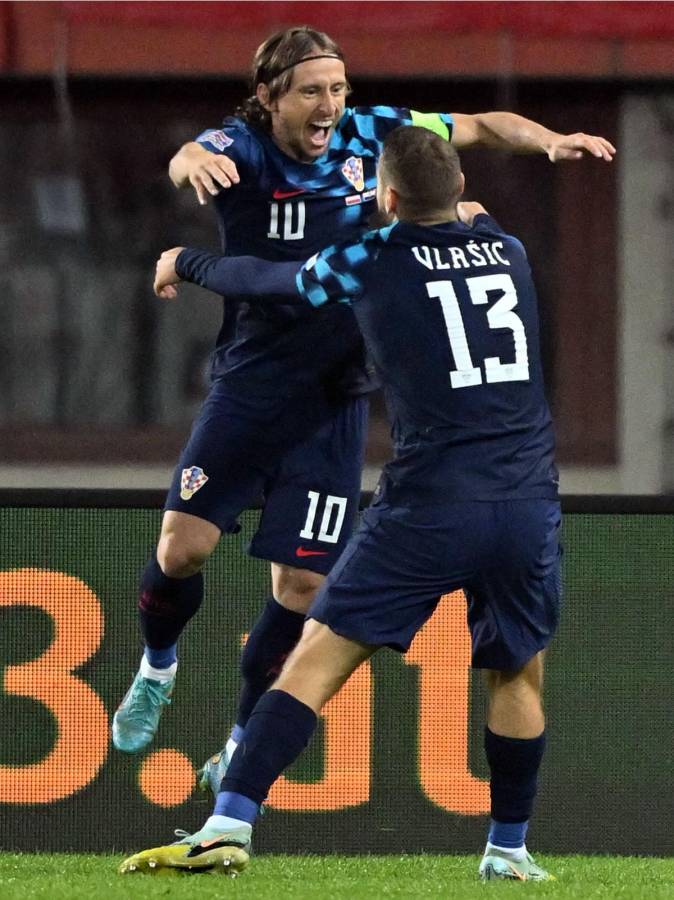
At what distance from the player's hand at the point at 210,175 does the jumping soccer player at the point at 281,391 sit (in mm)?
337

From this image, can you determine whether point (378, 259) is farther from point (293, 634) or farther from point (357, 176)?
point (293, 634)

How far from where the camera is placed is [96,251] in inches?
455

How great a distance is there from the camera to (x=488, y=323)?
4.41 m

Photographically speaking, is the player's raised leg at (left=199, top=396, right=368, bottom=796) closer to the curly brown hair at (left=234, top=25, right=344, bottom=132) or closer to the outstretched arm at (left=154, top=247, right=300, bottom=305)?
the outstretched arm at (left=154, top=247, right=300, bottom=305)

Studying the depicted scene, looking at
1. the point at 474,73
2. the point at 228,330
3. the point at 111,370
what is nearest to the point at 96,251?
the point at 111,370

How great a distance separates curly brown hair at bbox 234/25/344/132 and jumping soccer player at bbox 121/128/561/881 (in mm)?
677

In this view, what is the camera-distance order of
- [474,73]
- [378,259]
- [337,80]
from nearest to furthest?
[378,259], [337,80], [474,73]

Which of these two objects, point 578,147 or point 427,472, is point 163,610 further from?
point 578,147

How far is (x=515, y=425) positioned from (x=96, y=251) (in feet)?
24.2

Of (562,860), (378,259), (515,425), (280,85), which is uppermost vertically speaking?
(280,85)

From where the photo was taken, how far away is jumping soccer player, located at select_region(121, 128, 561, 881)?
4.40 meters

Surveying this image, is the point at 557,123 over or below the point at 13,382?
over

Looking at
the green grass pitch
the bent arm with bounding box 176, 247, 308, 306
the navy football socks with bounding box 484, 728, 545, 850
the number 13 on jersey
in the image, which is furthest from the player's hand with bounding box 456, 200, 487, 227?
the green grass pitch

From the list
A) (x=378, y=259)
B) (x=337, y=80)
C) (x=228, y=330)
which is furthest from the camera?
(x=228, y=330)
